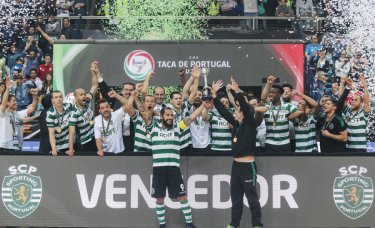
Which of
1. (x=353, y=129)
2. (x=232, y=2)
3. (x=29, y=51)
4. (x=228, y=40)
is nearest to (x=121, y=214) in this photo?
(x=353, y=129)

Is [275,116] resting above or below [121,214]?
above

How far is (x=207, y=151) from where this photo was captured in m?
13.7

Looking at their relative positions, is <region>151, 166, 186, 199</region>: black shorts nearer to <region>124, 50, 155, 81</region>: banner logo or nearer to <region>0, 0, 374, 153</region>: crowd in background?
<region>0, 0, 374, 153</region>: crowd in background

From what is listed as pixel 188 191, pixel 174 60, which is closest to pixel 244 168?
pixel 188 191

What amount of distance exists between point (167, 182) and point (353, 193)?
8.78 feet

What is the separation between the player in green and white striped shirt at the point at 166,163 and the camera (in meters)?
13.1

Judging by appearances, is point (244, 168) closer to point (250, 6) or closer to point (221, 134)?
point (221, 134)

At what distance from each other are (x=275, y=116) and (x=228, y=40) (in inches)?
288

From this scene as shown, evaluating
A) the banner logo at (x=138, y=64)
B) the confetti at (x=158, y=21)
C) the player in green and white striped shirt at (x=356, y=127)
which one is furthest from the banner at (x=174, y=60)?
the player in green and white striped shirt at (x=356, y=127)

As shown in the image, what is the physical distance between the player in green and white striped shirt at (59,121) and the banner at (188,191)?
0.39 metres

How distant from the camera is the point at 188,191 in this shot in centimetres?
1352

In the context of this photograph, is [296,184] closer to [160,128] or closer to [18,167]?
[160,128]

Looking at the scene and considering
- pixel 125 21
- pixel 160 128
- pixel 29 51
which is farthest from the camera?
pixel 125 21

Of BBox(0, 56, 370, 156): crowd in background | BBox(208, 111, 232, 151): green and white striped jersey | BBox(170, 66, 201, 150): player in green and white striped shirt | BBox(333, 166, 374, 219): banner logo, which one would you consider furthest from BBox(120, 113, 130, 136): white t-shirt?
BBox(333, 166, 374, 219): banner logo
